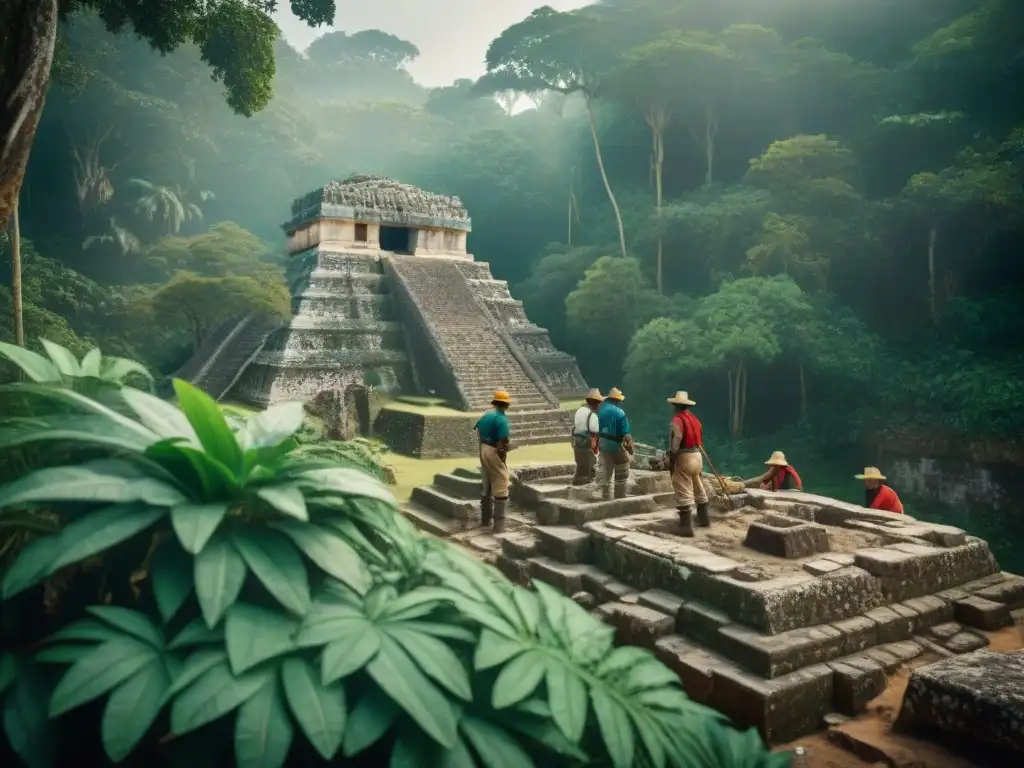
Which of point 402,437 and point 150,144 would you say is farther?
point 150,144

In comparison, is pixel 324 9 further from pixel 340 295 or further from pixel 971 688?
pixel 971 688

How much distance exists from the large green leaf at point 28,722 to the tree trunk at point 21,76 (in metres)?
2.77

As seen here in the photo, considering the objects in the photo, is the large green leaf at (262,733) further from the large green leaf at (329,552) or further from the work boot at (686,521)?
the work boot at (686,521)

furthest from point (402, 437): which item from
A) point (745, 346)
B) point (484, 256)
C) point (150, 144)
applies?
point (150, 144)

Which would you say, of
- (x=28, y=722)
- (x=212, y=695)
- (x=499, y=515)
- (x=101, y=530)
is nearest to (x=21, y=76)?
(x=101, y=530)

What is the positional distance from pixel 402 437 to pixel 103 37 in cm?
2749

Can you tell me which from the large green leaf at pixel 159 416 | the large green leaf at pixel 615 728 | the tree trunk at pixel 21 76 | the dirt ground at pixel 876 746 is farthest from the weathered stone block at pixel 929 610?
the tree trunk at pixel 21 76

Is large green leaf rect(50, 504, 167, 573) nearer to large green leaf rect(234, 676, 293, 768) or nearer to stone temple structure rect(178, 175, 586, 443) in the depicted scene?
large green leaf rect(234, 676, 293, 768)

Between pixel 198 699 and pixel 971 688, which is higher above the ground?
pixel 198 699

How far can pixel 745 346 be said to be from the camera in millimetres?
16391

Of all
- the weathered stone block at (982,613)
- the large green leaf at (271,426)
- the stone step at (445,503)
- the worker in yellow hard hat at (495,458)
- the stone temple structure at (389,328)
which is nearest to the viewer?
the large green leaf at (271,426)

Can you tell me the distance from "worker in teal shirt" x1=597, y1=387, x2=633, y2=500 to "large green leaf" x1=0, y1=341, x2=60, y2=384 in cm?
527

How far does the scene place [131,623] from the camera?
1.50 m

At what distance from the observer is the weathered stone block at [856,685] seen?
12.1 ft
